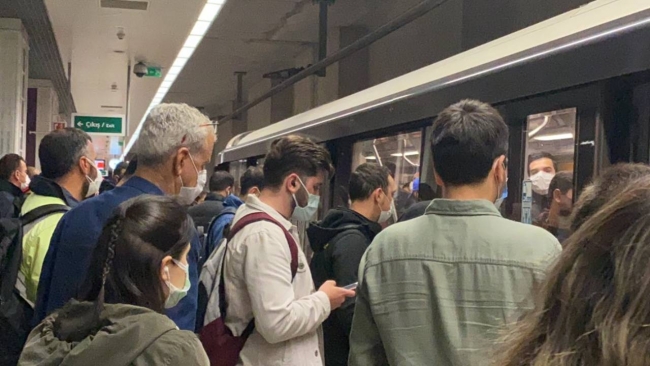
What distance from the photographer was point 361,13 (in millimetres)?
8836

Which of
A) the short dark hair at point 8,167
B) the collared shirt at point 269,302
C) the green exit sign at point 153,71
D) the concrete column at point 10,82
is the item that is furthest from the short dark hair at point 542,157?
the green exit sign at point 153,71

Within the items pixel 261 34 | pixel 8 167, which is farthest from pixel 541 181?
pixel 261 34

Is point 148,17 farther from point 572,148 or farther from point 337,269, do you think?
point 572,148

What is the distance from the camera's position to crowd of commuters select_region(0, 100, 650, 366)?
71cm

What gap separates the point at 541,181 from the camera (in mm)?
2584

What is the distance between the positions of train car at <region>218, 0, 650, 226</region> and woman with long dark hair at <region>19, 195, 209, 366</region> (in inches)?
53.3

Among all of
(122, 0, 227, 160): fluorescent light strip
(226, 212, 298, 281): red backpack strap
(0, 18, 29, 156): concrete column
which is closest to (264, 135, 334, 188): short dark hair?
(226, 212, 298, 281): red backpack strap

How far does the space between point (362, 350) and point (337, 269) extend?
1.07 m

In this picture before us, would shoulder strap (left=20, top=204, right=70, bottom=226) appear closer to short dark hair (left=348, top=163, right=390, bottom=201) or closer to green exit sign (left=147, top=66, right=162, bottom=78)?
short dark hair (left=348, top=163, right=390, bottom=201)

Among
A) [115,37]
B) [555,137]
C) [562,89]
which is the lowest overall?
[555,137]

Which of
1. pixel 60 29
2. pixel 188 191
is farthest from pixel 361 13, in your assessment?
pixel 188 191

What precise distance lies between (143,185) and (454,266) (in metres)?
1.04

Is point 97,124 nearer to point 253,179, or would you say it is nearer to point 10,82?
point 10,82

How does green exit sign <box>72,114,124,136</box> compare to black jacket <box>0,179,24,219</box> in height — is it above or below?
above
